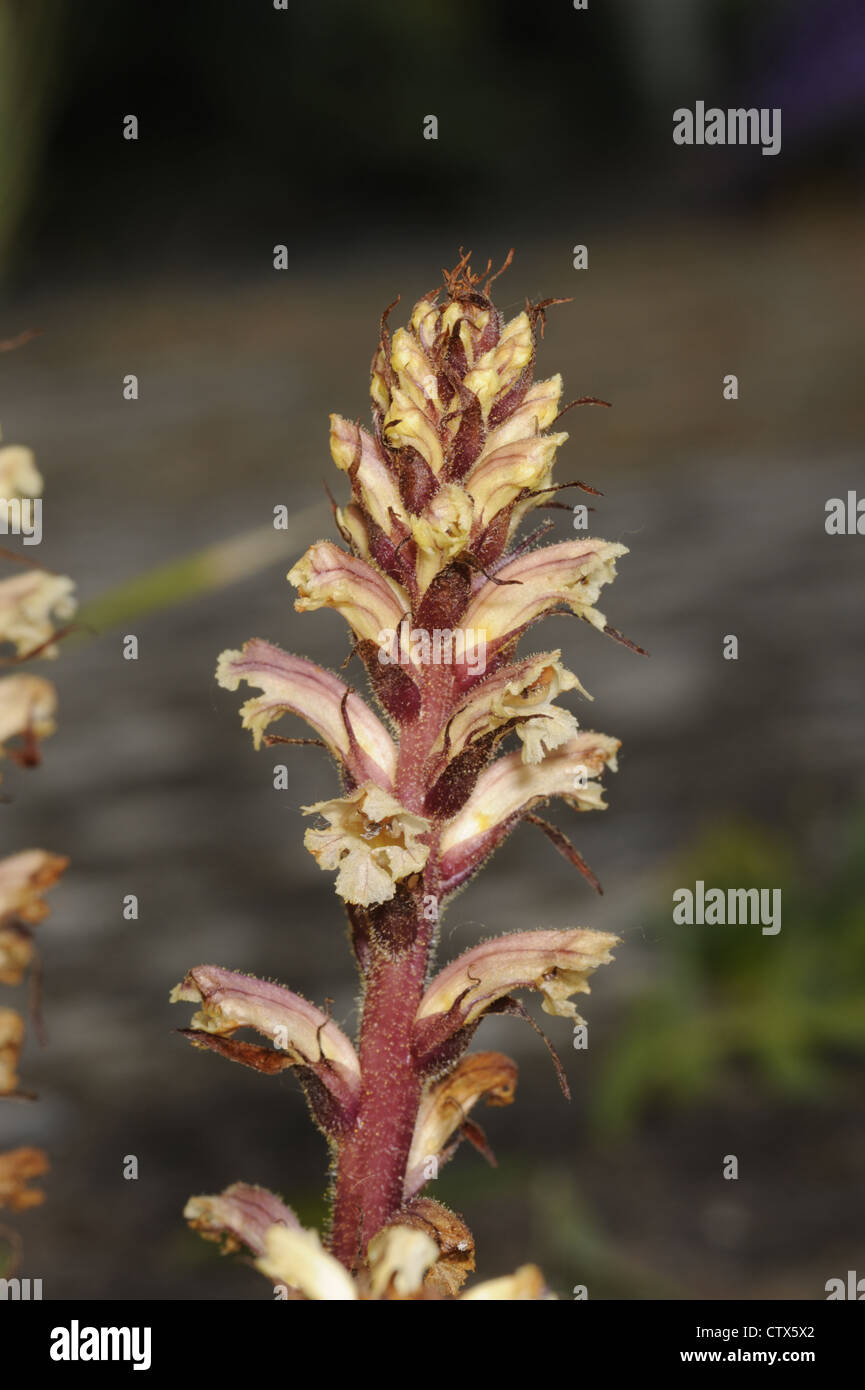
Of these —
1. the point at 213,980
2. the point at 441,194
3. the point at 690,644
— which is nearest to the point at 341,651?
the point at 690,644

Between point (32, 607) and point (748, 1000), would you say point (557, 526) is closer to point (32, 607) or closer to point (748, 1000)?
point (748, 1000)

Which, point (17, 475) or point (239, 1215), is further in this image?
point (239, 1215)

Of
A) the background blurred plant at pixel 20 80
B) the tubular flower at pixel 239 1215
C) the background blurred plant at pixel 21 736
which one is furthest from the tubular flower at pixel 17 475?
the background blurred plant at pixel 20 80

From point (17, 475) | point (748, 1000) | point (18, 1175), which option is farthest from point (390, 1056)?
point (748, 1000)

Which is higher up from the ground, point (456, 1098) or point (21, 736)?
point (21, 736)

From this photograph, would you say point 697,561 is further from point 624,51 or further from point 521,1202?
point 624,51

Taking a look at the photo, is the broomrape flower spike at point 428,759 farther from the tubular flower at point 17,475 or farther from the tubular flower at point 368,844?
the tubular flower at point 17,475

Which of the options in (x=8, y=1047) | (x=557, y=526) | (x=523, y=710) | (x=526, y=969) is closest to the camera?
(x=8, y=1047)
